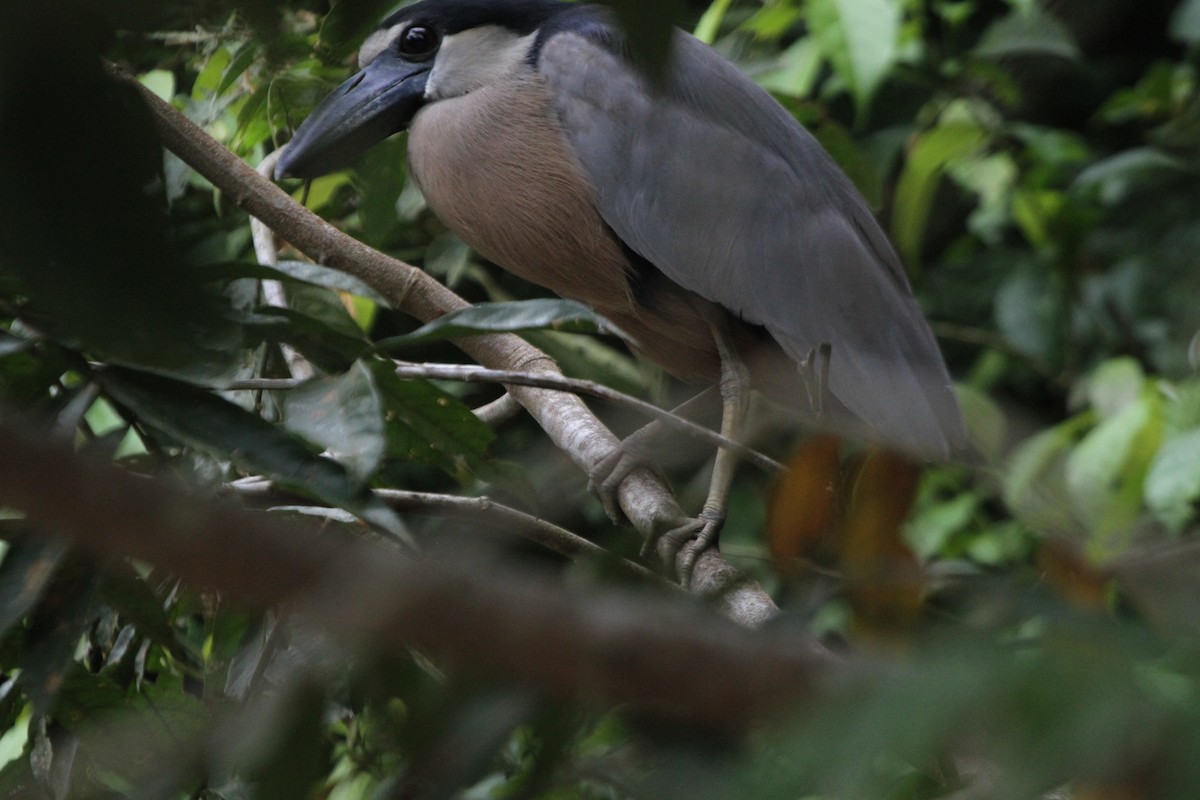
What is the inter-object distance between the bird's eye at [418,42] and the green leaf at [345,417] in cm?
123

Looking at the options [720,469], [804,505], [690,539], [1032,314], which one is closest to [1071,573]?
[804,505]

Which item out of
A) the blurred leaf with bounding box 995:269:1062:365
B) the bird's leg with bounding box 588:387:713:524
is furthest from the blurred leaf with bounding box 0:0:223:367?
the blurred leaf with bounding box 995:269:1062:365

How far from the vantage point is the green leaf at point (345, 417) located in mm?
782

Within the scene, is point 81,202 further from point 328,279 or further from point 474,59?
point 474,59

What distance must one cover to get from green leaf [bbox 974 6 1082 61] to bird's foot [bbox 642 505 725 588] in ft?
3.84

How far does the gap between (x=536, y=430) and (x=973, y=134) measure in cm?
102

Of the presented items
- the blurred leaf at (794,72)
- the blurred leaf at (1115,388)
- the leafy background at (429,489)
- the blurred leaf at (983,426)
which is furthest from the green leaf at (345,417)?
the blurred leaf at (1115,388)

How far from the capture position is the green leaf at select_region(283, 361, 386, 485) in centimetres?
78

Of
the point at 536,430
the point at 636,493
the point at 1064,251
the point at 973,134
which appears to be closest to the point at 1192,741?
the point at 636,493

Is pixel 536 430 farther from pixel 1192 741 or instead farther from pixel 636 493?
pixel 1192 741

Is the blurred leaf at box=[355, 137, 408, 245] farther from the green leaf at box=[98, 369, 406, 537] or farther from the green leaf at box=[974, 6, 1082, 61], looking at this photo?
the green leaf at box=[974, 6, 1082, 61]

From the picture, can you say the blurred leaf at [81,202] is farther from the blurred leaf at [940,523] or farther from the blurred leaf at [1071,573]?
the blurred leaf at [940,523]

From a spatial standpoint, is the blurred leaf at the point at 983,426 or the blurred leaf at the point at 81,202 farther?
the blurred leaf at the point at 983,426

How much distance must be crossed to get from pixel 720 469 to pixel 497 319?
73 cm
